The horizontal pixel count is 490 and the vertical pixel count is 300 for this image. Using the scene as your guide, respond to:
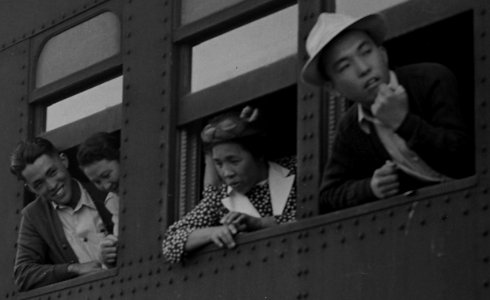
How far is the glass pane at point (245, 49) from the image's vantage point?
12.1 m

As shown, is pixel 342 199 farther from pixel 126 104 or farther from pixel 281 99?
pixel 126 104

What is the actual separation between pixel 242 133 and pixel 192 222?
27.2 inches

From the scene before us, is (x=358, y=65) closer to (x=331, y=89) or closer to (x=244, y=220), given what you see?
(x=331, y=89)

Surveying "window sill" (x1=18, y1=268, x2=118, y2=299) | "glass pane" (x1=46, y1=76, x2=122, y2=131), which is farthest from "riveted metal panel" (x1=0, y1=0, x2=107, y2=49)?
"window sill" (x1=18, y1=268, x2=118, y2=299)

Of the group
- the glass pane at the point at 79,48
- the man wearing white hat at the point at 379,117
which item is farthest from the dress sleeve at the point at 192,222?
the glass pane at the point at 79,48

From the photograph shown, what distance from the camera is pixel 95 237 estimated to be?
13.4 metres

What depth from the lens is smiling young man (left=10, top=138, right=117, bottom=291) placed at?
44.3 ft

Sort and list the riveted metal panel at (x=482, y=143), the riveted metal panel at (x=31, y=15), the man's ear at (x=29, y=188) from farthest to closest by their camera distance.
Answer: the riveted metal panel at (x=31, y=15) < the man's ear at (x=29, y=188) < the riveted metal panel at (x=482, y=143)

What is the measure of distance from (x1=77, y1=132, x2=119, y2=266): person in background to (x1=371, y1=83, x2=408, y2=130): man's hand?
8.97 ft

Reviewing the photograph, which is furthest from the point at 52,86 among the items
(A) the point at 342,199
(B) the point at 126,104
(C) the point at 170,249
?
(A) the point at 342,199

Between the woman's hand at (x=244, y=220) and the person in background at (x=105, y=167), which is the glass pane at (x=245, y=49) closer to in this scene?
the person in background at (x=105, y=167)

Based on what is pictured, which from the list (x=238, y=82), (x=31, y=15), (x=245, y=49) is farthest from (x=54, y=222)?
(x=245, y=49)

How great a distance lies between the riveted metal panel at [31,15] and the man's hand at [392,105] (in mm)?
Result: 3320

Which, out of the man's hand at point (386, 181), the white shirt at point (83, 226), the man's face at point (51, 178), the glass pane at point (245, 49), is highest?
the glass pane at point (245, 49)
